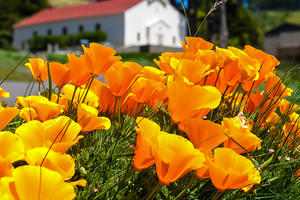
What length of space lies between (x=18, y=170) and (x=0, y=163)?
12cm

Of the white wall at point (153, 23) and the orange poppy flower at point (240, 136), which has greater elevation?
the orange poppy flower at point (240, 136)

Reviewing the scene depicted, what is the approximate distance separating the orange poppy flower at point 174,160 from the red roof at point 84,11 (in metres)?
32.6

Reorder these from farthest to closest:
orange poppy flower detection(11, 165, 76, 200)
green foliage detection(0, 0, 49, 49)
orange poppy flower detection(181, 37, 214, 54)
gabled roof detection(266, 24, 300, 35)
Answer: gabled roof detection(266, 24, 300, 35) → green foliage detection(0, 0, 49, 49) → orange poppy flower detection(181, 37, 214, 54) → orange poppy flower detection(11, 165, 76, 200)

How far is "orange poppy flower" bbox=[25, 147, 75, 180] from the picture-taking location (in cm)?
71

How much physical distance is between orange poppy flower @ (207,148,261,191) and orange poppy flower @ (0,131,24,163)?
37cm

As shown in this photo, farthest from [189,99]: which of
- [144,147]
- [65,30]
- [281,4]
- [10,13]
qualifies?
[281,4]

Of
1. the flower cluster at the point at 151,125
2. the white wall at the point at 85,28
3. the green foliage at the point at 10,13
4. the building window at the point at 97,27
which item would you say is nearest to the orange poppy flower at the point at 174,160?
the flower cluster at the point at 151,125

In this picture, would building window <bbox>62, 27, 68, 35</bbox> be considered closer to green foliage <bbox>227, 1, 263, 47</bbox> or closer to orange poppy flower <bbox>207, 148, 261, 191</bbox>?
green foliage <bbox>227, 1, 263, 47</bbox>

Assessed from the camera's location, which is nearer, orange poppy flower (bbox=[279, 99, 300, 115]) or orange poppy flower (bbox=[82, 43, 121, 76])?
orange poppy flower (bbox=[82, 43, 121, 76])

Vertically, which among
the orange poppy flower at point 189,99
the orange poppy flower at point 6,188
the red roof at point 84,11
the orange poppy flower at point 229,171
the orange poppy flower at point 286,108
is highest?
the orange poppy flower at point 189,99

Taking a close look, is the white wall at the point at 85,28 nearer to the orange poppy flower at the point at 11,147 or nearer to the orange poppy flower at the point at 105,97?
the orange poppy flower at the point at 105,97

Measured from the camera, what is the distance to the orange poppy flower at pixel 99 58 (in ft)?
3.69

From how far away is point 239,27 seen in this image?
1318 inches

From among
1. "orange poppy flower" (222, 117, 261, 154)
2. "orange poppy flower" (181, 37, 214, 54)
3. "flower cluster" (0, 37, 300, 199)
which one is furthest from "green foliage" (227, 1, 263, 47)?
"orange poppy flower" (222, 117, 261, 154)
